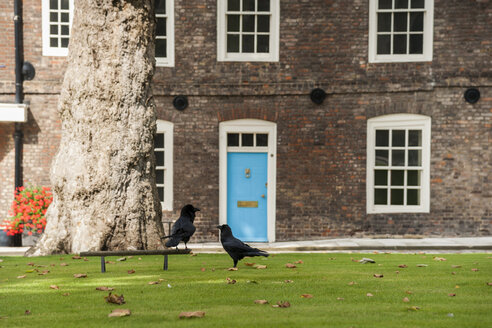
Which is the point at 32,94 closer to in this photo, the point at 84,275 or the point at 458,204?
the point at 84,275

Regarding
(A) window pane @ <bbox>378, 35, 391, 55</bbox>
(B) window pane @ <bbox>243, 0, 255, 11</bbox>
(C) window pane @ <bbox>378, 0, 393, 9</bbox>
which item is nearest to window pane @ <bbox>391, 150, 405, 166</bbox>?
(A) window pane @ <bbox>378, 35, 391, 55</bbox>

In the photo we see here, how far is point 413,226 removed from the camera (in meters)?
15.1

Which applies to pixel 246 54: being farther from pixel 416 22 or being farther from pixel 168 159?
pixel 416 22

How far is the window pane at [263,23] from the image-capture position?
51.0 feet

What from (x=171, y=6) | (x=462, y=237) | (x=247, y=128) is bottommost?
(x=462, y=237)

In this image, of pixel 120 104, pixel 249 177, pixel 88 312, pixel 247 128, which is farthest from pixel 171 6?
pixel 88 312

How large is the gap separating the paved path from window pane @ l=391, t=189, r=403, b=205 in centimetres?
114

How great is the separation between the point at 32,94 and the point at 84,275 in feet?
31.1

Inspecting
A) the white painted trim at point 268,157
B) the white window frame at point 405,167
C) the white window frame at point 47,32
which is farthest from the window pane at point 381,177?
the white window frame at point 47,32

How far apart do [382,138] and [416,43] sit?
8.29ft

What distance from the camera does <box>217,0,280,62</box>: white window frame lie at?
15383 millimetres

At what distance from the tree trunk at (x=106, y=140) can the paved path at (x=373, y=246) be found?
397cm

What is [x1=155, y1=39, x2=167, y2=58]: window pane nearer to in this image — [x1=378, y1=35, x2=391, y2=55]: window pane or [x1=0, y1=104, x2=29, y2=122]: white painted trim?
[x1=0, y1=104, x2=29, y2=122]: white painted trim

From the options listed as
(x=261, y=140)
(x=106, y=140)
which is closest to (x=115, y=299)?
(x=106, y=140)
